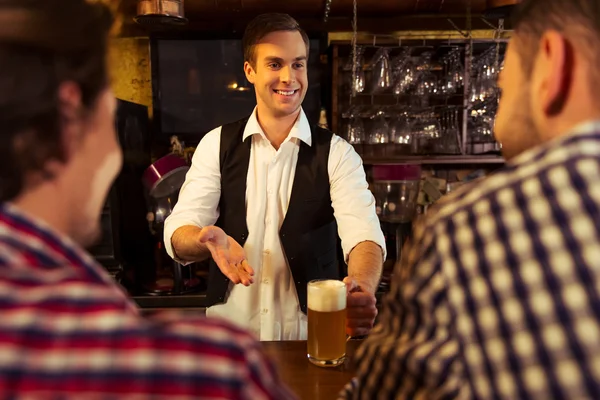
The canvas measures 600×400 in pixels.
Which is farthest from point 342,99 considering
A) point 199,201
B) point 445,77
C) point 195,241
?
point 195,241

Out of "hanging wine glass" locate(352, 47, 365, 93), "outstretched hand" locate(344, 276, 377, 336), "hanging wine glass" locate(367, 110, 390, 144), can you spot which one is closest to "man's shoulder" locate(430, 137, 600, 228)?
"outstretched hand" locate(344, 276, 377, 336)

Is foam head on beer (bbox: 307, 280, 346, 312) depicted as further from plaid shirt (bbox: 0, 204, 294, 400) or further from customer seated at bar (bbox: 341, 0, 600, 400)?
plaid shirt (bbox: 0, 204, 294, 400)

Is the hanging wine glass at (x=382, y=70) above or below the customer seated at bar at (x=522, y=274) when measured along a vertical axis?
above

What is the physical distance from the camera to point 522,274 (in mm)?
455

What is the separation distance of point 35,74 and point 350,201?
1419mm

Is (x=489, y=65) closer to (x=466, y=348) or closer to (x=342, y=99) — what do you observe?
(x=342, y=99)

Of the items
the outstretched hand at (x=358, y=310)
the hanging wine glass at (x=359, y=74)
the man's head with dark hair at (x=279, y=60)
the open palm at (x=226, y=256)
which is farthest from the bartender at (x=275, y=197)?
the hanging wine glass at (x=359, y=74)

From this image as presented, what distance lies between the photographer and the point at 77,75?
0.47 meters

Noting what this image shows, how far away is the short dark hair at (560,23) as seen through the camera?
21.5 inches

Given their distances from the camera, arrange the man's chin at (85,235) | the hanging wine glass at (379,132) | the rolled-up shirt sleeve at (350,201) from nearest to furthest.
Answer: the man's chin at (85,235) < the rolled-up shirt sleeve at (350,201) < the hanging wine glass at (379,132)

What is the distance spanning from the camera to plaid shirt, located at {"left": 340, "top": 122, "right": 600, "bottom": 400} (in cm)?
44

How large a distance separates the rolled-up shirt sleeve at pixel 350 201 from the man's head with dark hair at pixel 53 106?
1.25 metres

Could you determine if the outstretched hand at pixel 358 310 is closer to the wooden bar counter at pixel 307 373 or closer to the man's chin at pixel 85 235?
the wooden bar counter at pixel 307 373

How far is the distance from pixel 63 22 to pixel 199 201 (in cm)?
138
